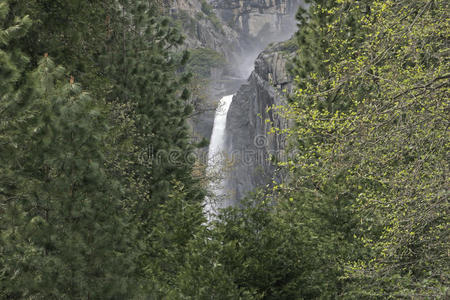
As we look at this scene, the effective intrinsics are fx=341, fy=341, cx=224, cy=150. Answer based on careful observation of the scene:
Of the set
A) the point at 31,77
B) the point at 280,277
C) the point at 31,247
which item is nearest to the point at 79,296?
the point at 31,247

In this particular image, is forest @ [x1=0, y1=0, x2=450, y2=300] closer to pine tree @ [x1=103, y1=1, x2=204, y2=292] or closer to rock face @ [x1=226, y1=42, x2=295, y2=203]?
pine tree @ [x1=103, y1=1, x2=204, y2=292]

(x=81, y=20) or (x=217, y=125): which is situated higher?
(x=81, y=20)

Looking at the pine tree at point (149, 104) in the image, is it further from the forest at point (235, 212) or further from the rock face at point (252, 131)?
the rock face at point (252, 131)

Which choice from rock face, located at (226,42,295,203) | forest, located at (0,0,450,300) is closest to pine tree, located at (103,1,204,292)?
forest, located at (0,0,450,300)

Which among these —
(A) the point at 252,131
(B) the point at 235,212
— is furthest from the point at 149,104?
(A) the point at 252,131

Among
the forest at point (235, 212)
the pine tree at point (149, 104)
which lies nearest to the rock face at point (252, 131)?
the pine tree at point (149, 104)

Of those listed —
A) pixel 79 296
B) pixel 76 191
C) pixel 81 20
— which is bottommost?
pixel 79 296

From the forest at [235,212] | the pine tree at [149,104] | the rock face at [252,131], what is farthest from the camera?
the rock face at [252,131]

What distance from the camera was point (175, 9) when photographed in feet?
183

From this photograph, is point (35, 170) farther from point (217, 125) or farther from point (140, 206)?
point (217, 125)

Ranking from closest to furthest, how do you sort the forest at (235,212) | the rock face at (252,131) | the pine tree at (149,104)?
1. the forest at (235,212)
2. the pine tree at (149,104)
3. the rock face at (252,131)

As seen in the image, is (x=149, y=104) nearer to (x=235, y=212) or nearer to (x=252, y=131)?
(x=235, y=212)

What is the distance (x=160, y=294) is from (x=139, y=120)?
5.86 meters

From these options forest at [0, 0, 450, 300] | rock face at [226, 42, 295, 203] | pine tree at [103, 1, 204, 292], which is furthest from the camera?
rock face at [226, 42, 295, 203]
